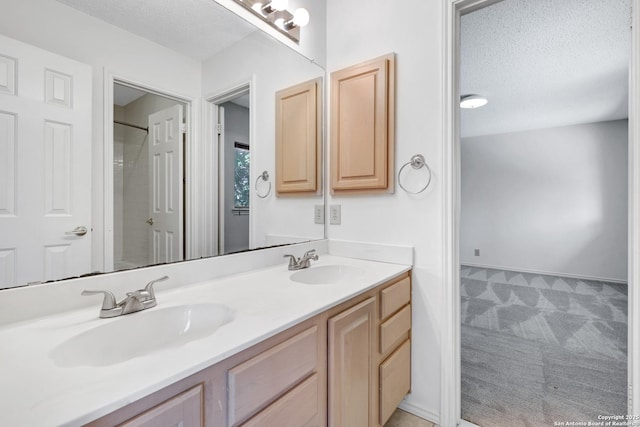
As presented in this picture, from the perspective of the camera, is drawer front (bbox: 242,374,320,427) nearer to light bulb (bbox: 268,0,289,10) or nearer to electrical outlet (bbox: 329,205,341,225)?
electrical outlet (bbox: 329,205,341,225)

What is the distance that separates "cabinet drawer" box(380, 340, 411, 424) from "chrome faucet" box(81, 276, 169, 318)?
38.2 inches

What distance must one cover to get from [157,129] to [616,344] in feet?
11.4

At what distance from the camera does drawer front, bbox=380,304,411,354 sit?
51.7 inches

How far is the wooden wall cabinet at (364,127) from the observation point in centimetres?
164

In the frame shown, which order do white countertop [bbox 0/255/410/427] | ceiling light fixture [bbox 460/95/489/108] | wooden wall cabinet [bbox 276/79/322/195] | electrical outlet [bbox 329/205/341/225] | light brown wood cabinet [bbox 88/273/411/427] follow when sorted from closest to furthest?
white countertop [bbox 0/255/410/427], light brown wood cabinet [bbox 88/273/411/427], wooden wall cabinet [bbox 276/79/322/195], electrical outlet [bbox 329/205/341/225], ceiling light fixture [bbox 460/95/489/108]

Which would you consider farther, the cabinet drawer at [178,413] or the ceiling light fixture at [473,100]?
the ceiling light fixture at [473,100]

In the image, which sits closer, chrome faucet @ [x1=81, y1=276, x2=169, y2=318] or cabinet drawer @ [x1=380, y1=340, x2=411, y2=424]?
chrome faucet @ [x1=81, y1=276, x2=169, y2=318]

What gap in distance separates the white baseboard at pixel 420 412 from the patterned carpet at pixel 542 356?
0.20 m

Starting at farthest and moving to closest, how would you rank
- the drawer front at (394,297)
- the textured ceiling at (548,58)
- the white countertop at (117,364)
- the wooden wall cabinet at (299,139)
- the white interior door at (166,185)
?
the textured ceiling at (548,58) < the wooden wall cabinet at (299,139) < the drawer front at (394,297) < the white interior door at (166,185) < the white countertop at (117,364)

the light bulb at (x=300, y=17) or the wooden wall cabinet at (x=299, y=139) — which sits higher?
the light bulb at (x=300, y=17)

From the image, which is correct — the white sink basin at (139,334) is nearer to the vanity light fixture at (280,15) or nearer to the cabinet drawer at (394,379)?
the cabinet drawer at (394,379)

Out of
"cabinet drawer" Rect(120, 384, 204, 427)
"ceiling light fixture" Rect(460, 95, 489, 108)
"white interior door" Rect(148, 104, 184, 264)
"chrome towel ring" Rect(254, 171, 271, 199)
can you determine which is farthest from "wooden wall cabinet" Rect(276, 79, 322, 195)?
"ceiling light fixture" Rect(460, 95, 489, 108)

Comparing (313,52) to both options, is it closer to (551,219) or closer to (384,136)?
(384,136)

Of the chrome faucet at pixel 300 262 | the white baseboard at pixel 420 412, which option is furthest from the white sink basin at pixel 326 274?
the white baseboard at pixel 420 412
